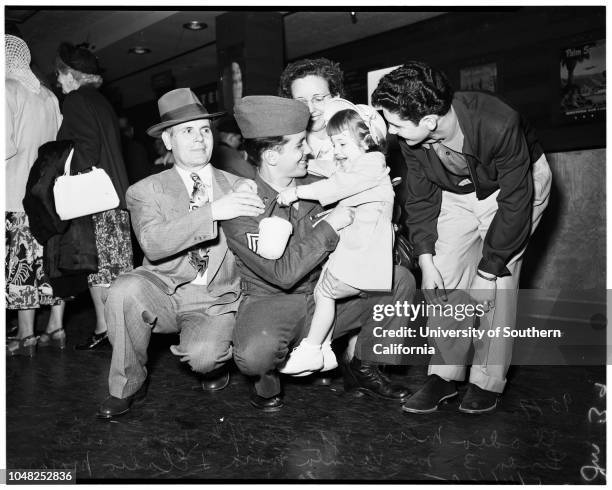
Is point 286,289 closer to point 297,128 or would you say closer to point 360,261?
point 360,261

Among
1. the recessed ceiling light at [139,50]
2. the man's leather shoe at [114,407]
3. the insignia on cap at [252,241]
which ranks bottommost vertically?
the man's leather shoe at [114,407]

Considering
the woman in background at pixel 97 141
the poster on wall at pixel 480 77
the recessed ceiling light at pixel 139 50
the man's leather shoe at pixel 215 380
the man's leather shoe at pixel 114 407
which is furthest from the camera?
the recessed ceiling light at pixel 139 50

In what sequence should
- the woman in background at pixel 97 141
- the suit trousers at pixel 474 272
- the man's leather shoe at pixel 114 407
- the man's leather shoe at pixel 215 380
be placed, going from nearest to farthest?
1. the man's leather shoe at pixel 114 407
2. the suit trousers at pixel 474 272
3. the man's leather shoe at pixel 215 380
4. the woman in background at pixel 97 141

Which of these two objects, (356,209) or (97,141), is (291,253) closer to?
(356,209)

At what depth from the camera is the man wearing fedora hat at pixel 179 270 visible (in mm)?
2170

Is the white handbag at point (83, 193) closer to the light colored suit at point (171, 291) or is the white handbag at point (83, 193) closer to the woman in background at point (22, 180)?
the woman in background at point (22, 180)

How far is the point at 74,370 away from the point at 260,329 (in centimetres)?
121

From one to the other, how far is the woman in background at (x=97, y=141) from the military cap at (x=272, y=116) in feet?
4.30

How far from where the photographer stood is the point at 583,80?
449cm

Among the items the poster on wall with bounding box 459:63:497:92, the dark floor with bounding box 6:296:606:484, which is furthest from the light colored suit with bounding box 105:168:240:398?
the poster on wall with bounding box 459:63:497:92

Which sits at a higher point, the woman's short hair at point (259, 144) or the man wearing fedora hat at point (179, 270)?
the woman's short hair at point (259, 144)

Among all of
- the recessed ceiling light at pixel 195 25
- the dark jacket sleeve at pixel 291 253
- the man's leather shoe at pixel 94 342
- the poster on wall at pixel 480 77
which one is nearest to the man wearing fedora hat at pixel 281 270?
the dark jacket sleeve at pixel 291 253

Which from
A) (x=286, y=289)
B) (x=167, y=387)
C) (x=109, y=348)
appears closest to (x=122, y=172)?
(x=109, y=348)

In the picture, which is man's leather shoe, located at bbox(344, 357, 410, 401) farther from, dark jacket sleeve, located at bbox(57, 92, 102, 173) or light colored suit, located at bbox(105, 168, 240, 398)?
dark jacket sleeve, located at bbox(57, 92, 102, 173)
